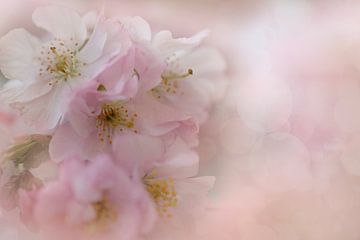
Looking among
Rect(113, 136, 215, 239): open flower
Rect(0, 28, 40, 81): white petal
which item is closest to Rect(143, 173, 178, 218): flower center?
Result: Rect(113, 136, 215, 239): open flower

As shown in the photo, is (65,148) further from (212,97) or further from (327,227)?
(327,227)

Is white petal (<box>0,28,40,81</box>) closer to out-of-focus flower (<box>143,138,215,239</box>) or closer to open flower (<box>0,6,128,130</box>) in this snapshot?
open flower (<box>0,6,128,130</box>)

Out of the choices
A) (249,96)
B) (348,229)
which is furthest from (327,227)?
(249,96)

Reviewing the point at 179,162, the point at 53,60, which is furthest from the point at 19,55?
the point at 179,162

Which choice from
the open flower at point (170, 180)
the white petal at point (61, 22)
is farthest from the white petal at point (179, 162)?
the white petal at point (61, 22)

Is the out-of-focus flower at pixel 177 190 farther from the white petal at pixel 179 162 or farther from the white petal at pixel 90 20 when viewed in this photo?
the white petal at pixel 90 20

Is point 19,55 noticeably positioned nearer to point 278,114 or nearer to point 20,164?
point 20,164
